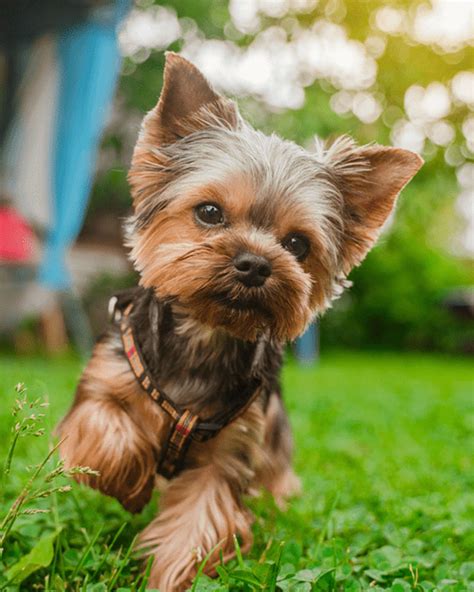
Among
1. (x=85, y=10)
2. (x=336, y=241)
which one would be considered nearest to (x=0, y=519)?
(x=336, y=241)

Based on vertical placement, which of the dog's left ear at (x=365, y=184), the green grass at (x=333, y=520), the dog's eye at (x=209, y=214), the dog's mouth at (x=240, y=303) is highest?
the dog's left ear at (x=365, y=184)

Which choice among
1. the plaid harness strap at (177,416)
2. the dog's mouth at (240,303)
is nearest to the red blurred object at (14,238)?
the plaid harness strap at (177,416)

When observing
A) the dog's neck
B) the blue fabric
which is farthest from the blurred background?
the dog's neck

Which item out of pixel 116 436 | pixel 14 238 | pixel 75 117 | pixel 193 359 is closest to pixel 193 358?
pixel 193 359

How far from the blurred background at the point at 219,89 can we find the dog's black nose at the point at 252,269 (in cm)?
180

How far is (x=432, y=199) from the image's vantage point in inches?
567

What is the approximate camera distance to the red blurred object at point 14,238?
6937 millimetres

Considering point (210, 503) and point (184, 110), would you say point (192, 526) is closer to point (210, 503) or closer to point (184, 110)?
point (210, 503)

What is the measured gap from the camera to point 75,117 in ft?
24.3

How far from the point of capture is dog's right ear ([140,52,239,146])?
8.66 ft

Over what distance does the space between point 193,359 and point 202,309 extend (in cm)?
22

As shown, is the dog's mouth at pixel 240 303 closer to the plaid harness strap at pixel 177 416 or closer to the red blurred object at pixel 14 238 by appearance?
the plaid harness strap at pixel 177 416

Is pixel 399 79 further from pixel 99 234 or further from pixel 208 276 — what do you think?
pixel 208 276

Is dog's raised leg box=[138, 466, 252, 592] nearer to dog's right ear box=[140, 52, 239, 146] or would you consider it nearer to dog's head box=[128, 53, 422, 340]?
dog's head box=[128, 53, 422, 340]
